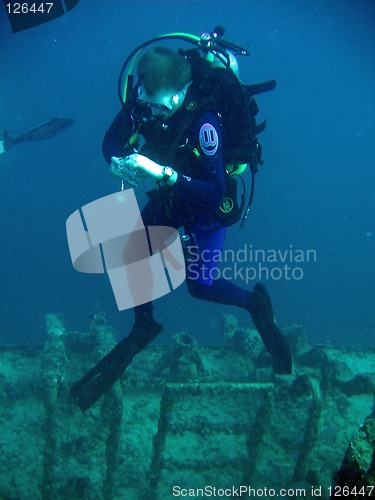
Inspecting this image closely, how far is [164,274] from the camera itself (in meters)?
5.34

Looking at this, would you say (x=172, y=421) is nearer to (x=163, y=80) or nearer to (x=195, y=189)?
(x=195, y=189)

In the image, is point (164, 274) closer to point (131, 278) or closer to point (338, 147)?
point (131, 278)

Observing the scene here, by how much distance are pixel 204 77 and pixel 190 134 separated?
0.66m

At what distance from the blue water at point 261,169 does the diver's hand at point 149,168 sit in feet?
45.0

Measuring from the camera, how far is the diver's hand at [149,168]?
3.14m

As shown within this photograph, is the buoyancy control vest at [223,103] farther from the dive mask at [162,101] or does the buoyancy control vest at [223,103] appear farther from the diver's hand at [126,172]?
the diver's hand at [126,172]

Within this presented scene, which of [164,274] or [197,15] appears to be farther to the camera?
[197,15]

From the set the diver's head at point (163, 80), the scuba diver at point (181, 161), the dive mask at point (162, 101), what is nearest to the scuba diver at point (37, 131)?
the scuba diver at point (181, 161)

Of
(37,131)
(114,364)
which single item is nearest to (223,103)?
(114,364)

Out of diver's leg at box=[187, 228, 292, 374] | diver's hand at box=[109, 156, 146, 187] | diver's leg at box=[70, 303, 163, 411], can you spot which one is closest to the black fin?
diver's leg at box=[70, 303, 163, 411]

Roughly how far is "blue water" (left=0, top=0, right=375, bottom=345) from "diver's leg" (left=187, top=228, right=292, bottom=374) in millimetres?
12289

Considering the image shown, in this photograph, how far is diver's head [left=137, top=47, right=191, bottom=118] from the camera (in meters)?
3.30

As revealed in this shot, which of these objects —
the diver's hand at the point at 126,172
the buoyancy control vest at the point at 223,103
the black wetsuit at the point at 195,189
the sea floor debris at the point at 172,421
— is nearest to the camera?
the diver's hand at the point at 126,172

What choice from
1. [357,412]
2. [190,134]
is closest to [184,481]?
[357,412]
